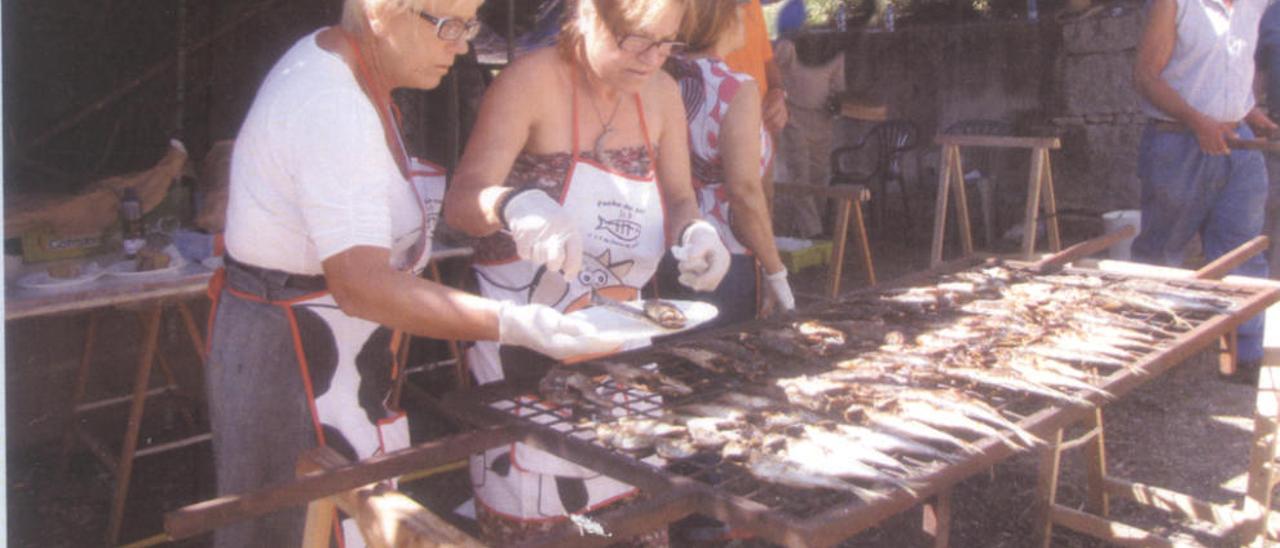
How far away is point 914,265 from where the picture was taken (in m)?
9.02

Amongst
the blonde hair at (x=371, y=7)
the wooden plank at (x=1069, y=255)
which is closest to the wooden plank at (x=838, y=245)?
the wooden plank at (x=1069, y=255)

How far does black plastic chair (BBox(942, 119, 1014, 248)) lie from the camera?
31.9ft

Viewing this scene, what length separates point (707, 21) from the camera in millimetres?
2779

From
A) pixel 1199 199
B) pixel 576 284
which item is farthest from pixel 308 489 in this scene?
pixel 1199 199

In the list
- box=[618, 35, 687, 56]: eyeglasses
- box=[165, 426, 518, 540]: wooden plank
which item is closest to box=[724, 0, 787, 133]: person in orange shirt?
box=[618, 35, 687, 56]: eyeglasses

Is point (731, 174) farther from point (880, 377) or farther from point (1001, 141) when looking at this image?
point (1001, 141)

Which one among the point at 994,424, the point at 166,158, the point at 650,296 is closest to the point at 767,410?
the point at 994,424

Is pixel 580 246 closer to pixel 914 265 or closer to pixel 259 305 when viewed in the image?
pixel 259 305

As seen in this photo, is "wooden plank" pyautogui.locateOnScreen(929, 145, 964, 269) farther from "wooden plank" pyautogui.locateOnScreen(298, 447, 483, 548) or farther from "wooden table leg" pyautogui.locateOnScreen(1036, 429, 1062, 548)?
"wooden plank" pyautogui.locateOnScreen(298, 447, 483, 548)

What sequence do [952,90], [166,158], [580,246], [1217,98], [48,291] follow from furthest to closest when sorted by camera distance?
[952,90], [1217,98], [166,158], [48,291], [580,246]

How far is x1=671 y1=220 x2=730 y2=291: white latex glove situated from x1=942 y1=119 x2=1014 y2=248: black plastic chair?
7.52m

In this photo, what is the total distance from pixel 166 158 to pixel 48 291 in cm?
115

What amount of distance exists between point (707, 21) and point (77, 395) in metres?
3.31

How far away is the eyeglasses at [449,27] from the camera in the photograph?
6.62 ft
